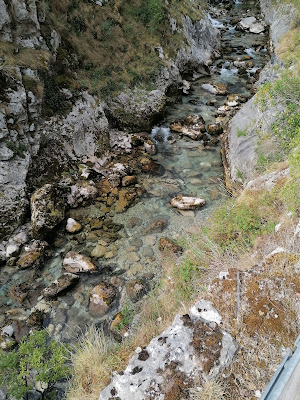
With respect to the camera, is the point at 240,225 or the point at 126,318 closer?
the point at 240,225

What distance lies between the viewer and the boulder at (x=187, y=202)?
13445 millimetres

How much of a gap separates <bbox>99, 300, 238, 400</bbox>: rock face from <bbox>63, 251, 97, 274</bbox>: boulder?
21.3 feet

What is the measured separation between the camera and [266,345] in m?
4.37

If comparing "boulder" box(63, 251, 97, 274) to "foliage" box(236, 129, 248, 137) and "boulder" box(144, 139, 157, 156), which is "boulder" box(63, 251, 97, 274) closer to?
"boulder" box(144, 139, 157, 156)

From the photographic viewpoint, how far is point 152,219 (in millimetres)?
13094

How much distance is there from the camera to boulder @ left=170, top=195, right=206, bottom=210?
13.4 metres

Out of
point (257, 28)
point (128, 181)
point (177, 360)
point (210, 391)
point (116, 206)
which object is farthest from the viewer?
point (257, 28)

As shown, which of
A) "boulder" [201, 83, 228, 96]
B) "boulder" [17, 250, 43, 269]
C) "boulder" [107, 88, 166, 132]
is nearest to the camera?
"boulder" [17, 250, 43, 269]

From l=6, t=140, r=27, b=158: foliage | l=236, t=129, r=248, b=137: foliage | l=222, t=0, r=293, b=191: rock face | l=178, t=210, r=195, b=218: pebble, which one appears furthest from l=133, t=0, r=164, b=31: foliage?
l=178, t=210, r=195, b=218: pebble

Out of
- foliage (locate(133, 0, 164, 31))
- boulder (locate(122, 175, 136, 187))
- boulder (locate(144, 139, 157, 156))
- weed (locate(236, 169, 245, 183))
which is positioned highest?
foliage (locate(133, 0, 164, 31))

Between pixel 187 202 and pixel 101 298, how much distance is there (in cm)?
596

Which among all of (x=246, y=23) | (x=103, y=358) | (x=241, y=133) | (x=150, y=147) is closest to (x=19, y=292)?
(x=103, y=358)

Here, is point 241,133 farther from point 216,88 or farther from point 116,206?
point 216,88

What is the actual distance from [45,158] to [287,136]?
36.3 ft
